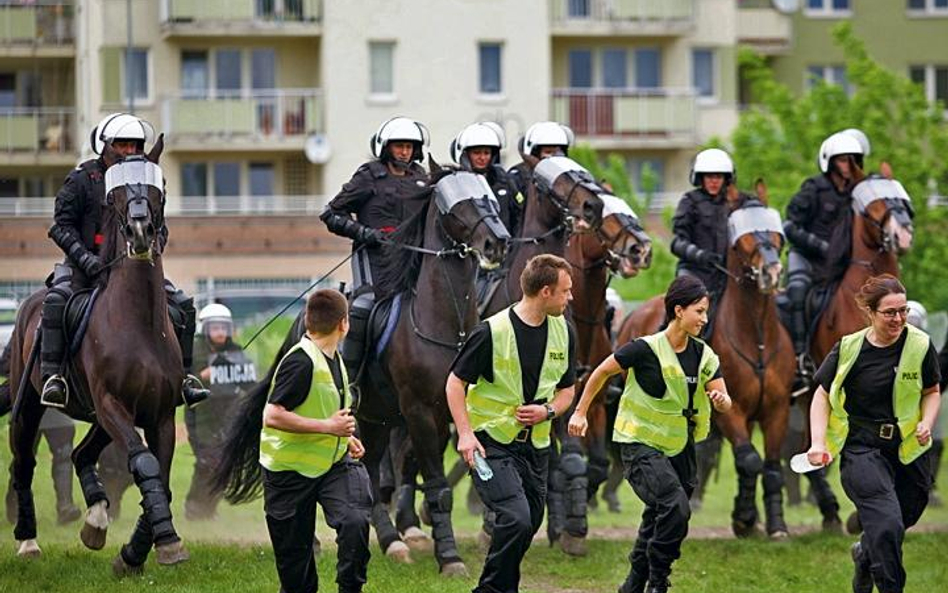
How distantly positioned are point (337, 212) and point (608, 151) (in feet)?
110

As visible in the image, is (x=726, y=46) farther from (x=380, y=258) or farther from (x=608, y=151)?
(x=380, y=258)

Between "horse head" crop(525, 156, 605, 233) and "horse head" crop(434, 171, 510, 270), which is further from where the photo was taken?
"horse head" crop(525, 156, 605, 233)

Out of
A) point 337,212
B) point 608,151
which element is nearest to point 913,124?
point 608,151

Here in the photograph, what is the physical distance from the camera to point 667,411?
1307 centimetres

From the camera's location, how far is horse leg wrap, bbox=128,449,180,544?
546 inches

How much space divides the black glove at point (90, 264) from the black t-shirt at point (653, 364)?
3950mm

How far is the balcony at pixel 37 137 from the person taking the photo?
141 feet

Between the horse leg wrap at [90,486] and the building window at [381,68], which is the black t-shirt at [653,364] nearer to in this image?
the horse leg wrap at [90,486]

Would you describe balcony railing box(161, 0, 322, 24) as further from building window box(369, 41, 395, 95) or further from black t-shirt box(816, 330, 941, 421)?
black t-shirt box(816, 330, 941, 421)

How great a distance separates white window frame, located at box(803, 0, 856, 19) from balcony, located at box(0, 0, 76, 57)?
19.6 m

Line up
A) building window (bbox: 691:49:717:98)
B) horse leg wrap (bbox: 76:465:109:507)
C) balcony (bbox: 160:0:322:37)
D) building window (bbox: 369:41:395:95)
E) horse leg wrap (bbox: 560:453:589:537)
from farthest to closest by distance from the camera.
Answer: building window (bbox: 691:49:717:98)
balcony (bbox: 160:0:322:37)
building window (bbox: 369:41:395:95)
horse leg wrap (bbox: 560:453:589:537)
horse leg wrap (bbox: 76:465:109:507)

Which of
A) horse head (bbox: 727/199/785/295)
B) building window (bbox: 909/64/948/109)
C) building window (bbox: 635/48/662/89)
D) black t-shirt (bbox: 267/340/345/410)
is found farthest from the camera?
building window (bbox: 909/64/948/109)

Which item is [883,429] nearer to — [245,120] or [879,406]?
[879,406]

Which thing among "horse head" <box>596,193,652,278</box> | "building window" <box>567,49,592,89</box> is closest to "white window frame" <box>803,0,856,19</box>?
"building window" <box>567,49,592,89</box>
